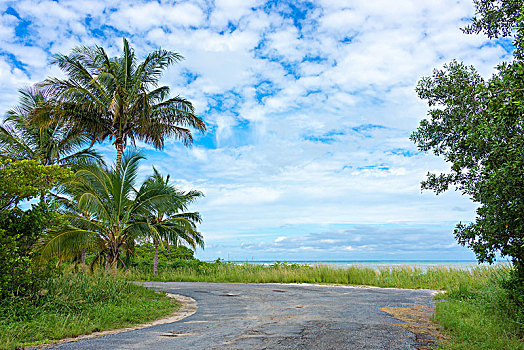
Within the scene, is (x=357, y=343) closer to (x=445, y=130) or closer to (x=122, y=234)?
(x=445, y=130)

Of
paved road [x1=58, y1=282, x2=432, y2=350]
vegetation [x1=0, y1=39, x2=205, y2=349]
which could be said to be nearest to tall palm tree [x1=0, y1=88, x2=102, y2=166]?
vegetation [x1=0, y1=39, x2=205, y2=349]

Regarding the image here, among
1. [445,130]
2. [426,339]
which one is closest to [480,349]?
[426,339]

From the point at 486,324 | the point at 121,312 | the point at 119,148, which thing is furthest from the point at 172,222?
the point at 486,324

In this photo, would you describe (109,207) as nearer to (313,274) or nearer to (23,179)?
(23,179)

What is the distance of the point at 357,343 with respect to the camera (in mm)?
5672

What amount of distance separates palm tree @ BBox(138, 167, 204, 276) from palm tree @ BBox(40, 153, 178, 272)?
9.1 inches

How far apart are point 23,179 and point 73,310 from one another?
3040 mm

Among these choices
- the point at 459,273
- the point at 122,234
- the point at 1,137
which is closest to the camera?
the point at 122,234

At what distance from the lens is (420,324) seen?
745 centimetres

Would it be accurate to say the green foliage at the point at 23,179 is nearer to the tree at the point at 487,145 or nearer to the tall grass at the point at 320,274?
the tree at the point at 487,145

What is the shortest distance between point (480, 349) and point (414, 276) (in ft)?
48.6

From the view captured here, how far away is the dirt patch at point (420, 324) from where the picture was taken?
19.5ft

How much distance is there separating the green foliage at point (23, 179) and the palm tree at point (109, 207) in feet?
16.6

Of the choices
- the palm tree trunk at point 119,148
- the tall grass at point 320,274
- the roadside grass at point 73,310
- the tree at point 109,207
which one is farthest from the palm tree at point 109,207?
the tall grass at point 320,274
